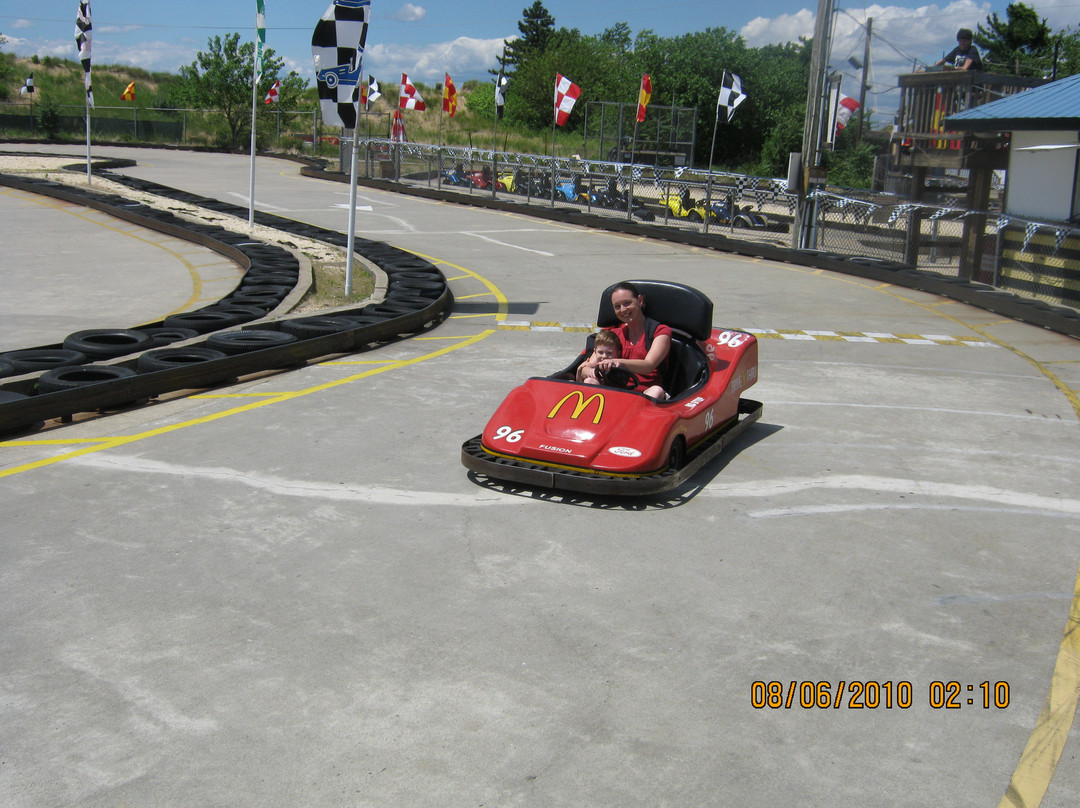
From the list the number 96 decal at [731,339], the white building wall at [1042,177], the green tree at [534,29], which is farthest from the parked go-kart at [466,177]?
the green tree at [534,29]

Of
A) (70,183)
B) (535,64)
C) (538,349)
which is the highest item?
(535,64)

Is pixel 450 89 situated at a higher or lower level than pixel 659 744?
higher

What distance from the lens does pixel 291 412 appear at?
786 centimetres

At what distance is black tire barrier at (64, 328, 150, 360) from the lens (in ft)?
28.6

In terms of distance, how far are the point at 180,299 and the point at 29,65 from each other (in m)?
71.3

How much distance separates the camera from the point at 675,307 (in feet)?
23.4

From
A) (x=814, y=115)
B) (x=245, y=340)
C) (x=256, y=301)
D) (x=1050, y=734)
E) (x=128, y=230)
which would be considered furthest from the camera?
(x=814, y=115)

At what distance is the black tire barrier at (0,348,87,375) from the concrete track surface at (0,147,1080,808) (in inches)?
41.6

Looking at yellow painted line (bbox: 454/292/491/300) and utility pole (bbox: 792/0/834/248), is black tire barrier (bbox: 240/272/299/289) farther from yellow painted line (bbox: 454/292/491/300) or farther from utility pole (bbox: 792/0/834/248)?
utility pole (bbox: 792/0/834/248)

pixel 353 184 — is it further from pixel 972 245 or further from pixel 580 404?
pixel 972 245

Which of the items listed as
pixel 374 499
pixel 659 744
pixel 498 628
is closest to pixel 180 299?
pixel 374 499

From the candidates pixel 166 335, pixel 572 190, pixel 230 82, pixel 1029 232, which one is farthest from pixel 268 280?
pixel 230 82

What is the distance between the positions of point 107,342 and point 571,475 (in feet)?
18.1

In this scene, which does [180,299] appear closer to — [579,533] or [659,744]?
[579,533]
